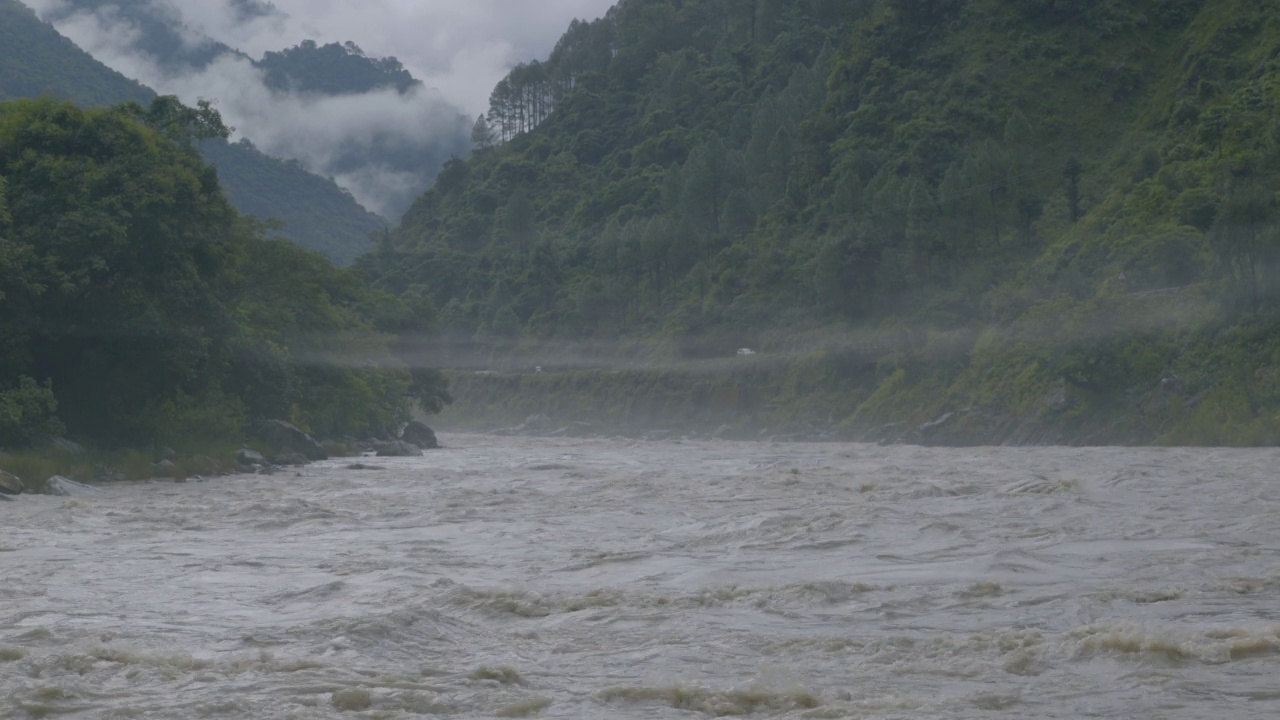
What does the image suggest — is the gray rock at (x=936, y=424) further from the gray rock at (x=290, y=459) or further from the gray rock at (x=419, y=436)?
the gray rock at (x=290, y=459)

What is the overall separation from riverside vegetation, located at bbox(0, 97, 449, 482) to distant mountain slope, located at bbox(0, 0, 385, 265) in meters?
79.4

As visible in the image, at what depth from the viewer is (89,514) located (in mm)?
17438

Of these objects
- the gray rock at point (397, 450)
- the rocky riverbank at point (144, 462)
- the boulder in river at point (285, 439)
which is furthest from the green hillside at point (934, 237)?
the rocky riverbank at point (144, 462)

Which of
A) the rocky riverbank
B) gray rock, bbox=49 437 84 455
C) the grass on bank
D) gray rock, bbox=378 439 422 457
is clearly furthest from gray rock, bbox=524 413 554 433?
gray rock, bbox=49 437 84 455

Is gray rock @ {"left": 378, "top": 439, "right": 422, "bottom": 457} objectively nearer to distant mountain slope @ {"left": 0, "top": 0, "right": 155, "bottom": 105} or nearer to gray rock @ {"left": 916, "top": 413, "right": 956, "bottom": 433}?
gray rock @ {"left": 916, "top": 413, "right": 956, "bottom": 433}

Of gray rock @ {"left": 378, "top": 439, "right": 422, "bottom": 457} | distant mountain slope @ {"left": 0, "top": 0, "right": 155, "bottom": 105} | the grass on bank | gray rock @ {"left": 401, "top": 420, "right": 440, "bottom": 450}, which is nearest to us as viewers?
the grass on bank

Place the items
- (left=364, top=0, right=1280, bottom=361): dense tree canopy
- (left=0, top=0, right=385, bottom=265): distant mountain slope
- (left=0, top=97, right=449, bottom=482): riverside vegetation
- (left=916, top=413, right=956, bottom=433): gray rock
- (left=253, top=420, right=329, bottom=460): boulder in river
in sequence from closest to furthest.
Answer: (left=0, top=97, right=449, bottom=482): riverside vegetation < (left=253, top=420, right=329, bottom=460): boulder in river < (left=364, top=0, right=1280, bottom=361): dense tree canopy < (left=916, top=413, right=956, bottom=433): gray rock < (left=0, top=0, right=385, bottom=265): distant mountain slope

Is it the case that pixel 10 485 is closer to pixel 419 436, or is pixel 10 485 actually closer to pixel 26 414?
pixel 26 414

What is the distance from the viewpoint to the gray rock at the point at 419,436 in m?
47.2

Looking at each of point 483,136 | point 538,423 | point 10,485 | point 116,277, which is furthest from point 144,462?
point 483,136

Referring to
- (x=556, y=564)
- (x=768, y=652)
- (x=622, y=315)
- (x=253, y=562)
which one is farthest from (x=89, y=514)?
(x=622, y=315)

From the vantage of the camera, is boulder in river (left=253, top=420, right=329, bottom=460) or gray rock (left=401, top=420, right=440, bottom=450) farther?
gray rock (left=401, top=420, right=440, bottom=450)

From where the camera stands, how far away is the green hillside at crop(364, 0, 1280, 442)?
120 feet

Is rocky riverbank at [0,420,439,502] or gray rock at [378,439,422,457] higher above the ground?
rocky riverbank at [0,420,439,502]
